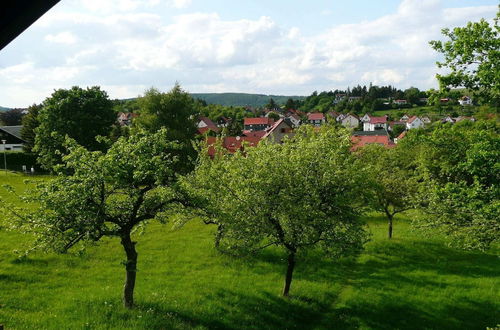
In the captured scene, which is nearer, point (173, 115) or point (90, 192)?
point (90, 192)

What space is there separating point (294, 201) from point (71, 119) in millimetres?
48698

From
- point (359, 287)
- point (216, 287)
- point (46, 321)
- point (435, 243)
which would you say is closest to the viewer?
point (46, 321)

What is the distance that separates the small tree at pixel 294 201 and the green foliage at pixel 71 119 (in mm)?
42514

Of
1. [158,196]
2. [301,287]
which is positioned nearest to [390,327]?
[301,287]

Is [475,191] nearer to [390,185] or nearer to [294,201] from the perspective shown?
[294,201]

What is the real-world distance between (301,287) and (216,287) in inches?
186

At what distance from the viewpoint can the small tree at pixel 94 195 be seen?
14.4 m

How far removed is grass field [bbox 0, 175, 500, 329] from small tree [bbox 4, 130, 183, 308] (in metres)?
1.34

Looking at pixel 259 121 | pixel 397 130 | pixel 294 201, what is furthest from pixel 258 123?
pixel 294 201

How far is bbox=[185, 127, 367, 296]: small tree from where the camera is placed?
18.1m

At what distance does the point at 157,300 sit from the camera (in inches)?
712

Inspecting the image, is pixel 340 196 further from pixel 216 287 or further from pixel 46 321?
pixel 46 321

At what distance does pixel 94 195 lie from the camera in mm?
15102

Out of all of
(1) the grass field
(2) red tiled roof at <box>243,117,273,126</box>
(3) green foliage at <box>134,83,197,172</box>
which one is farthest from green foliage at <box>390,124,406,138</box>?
(1) the grass field
